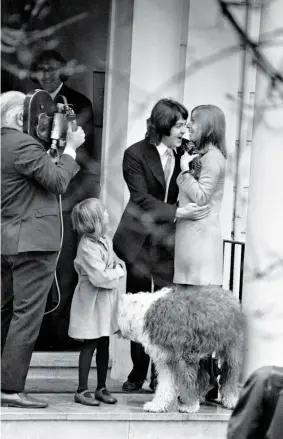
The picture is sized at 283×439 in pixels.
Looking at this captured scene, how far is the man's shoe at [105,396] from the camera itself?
781 centimetres

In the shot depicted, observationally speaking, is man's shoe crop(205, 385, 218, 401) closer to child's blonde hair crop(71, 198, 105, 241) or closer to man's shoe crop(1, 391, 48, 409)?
man's shoe crop(1, 391, 48, 409)

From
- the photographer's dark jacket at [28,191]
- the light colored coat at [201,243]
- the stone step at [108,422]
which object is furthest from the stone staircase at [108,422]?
the photographer's dark jacket at [28,191]

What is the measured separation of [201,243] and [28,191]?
121 centimetres

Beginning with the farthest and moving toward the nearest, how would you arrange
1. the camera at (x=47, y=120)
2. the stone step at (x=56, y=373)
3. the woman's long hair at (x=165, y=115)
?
the stone step at (x=56, y=373) < the woman's long hair at (x=165, y=115) < the camera at (x=47, y=120)

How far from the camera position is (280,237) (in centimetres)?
797

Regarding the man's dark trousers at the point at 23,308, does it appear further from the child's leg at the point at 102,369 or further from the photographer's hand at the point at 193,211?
the photographer's hand at the point at 193,211

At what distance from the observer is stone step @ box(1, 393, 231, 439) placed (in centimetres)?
743

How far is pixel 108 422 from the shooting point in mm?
7566

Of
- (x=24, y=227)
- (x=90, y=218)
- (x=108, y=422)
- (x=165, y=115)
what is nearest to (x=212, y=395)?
(x=108, y=422)

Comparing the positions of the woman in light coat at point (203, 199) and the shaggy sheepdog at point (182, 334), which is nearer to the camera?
the shaggy sheepdog at point (182, 334)

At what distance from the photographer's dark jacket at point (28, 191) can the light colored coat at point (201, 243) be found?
0.89 m

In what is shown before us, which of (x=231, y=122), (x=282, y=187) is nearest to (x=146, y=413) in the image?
(x=282, y=187)

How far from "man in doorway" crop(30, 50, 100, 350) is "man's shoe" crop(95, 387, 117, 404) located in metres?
1.16

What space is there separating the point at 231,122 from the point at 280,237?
4.02 ft
